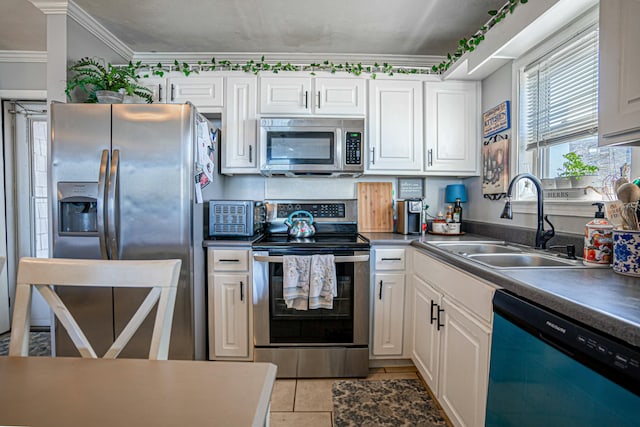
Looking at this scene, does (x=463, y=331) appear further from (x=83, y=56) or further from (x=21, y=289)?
(x=83, y=56)

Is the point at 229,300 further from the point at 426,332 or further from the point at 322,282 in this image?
the point at 426,332

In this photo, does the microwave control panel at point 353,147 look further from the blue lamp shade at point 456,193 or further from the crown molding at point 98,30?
the crown molding at point 98,30

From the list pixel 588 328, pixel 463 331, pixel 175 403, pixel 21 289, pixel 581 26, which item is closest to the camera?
pixel 175 403

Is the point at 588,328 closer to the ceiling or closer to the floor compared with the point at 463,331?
closer to the ceiling

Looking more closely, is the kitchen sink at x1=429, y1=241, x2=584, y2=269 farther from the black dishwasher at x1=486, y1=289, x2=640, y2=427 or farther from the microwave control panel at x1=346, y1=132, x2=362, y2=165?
the microwave control panel at x1=346, y1=132, x2=362, y2=165

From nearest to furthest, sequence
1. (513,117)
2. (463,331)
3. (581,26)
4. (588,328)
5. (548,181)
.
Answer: (588,328) < (463,331) < (581,26) < (548,181) < (513,117)

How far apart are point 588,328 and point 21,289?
1.55m

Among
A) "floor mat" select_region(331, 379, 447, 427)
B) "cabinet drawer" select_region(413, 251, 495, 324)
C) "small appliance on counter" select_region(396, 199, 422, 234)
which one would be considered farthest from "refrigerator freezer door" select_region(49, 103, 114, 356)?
"small appliance on counter" select_region(396, 199, 422, 234)

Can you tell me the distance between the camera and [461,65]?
234 centimetres

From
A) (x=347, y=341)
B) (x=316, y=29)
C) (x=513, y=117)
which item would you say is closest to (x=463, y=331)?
(x=347, y=341)

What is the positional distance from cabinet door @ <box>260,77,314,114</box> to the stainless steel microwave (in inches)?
6.5

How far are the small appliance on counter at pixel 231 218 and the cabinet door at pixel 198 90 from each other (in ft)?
2.56

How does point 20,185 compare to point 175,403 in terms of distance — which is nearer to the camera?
point 175,403

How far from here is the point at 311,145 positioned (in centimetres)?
243
